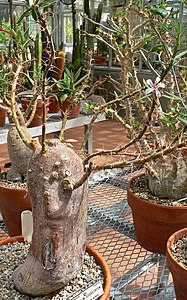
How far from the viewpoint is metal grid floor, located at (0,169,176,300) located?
84 cm

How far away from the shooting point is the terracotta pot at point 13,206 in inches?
40.4

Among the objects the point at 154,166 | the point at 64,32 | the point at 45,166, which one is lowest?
the point at 154,166

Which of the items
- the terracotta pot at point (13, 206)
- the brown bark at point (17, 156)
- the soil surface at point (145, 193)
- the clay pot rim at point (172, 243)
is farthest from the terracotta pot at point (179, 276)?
the brown bark at point (17, 156)

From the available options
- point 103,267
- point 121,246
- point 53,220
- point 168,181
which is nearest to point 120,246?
point 121,246

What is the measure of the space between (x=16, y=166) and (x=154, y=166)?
45cm

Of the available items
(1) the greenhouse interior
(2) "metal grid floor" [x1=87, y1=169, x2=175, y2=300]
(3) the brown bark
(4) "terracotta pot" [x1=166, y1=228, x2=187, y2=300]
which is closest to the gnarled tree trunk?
(1) the greenhouse interior

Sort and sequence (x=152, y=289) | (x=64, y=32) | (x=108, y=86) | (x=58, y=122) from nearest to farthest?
(x=152, y=289), (x=58, y=122), (x=108, y=86), (x=64, y=32)

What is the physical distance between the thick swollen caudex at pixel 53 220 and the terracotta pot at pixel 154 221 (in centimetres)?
31

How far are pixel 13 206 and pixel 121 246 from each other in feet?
1.08

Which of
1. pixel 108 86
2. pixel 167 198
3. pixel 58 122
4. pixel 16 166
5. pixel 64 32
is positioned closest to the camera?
pixel 167 198

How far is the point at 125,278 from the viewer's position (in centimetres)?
89

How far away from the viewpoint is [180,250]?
0.79 m

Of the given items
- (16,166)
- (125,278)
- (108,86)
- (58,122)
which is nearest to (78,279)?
(125,278)

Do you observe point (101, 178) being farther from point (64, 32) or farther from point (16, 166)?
point (64, 32)
